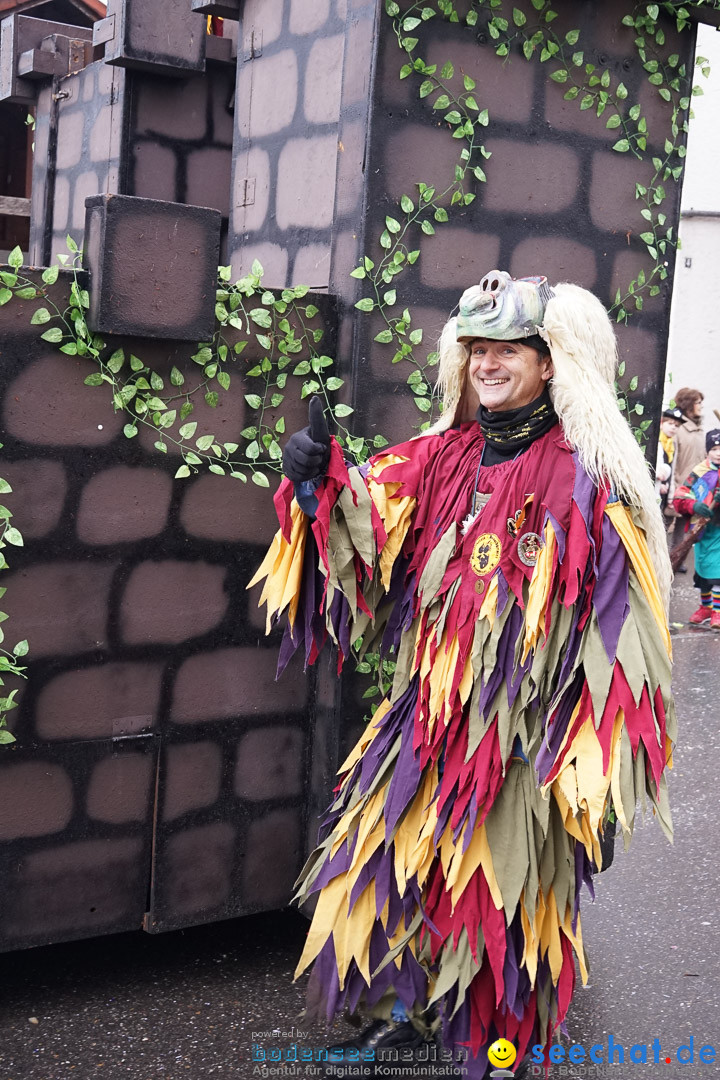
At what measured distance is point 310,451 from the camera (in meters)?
2.47

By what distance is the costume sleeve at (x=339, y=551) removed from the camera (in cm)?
263

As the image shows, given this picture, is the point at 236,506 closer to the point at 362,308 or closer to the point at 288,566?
the point at 288,566

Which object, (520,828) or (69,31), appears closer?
(520,828)

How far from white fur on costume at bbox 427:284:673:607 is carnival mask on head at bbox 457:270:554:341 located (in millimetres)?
32

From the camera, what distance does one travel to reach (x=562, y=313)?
253 cm

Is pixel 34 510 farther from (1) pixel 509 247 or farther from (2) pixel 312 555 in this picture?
(1) pixel 509 247

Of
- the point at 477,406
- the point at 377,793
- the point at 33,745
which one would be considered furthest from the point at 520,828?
the point at 33,745

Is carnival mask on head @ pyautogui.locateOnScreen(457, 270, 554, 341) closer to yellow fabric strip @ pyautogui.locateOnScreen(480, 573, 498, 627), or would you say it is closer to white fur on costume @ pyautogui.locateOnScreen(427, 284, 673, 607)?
white fur on costume @ pyautogui.locateOnScreen(427, 284, 673, 607)

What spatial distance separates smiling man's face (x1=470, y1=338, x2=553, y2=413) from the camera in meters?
2.59

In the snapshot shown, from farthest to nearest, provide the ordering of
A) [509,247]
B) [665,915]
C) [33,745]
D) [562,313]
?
[665,915]
[509,247]
[33,745]
[562,313]

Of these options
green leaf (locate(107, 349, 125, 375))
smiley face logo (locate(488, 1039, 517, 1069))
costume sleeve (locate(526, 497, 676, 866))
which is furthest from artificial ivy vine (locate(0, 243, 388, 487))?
smiley face logo (locate(488, 1039, 517, 1069))

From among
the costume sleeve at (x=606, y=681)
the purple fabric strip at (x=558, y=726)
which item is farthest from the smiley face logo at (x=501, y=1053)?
the purple fabric strip at (x=558, y=726)

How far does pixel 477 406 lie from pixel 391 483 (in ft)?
0.96

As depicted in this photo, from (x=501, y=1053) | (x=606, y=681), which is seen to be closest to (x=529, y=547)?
(x=606, y=681)
